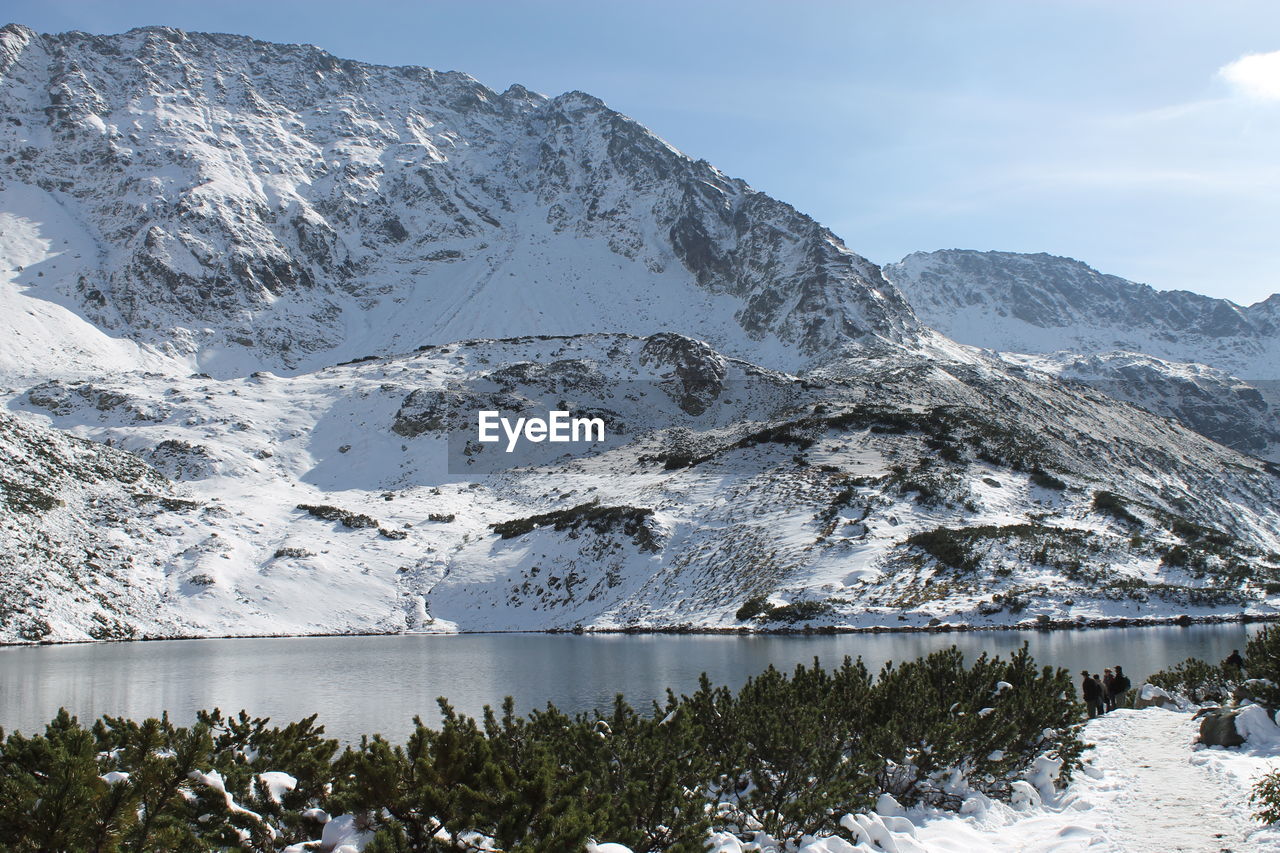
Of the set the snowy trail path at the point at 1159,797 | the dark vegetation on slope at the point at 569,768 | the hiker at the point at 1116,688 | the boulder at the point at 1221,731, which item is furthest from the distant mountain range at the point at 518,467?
the dark vegetation on slope at the point at 569,768

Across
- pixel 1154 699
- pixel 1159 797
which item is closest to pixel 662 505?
pixel 1154 699

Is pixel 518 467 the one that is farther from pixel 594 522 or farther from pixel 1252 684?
pixel 1252 684

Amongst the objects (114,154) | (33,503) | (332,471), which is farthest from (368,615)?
(114,154)

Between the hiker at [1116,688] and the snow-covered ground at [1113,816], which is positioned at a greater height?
the snow-covered ground at [1113,816]

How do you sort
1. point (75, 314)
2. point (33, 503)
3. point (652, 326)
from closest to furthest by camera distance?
→ point (33, 503)
point (75, 314)
point (652, 326)

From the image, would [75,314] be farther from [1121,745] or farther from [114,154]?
[1121,745]

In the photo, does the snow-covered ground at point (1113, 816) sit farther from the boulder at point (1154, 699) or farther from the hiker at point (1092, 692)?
the boulder at point (1154, 699)
